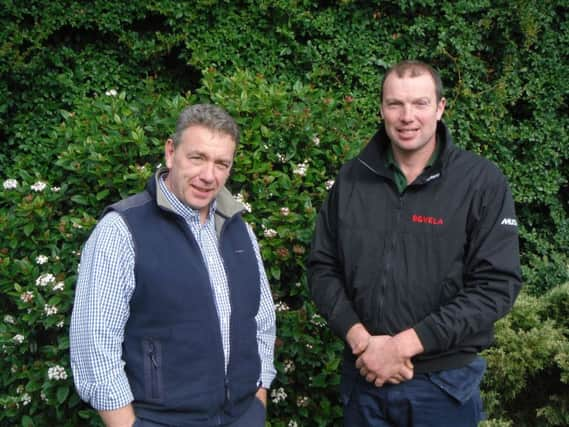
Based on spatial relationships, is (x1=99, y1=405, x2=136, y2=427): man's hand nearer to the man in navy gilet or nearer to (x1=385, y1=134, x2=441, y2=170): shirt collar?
the man in navy gilet

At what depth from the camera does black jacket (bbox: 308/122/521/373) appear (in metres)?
2.54

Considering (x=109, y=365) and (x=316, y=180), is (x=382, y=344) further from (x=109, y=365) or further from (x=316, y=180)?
(x=316, y=180)

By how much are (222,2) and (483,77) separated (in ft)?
7.50

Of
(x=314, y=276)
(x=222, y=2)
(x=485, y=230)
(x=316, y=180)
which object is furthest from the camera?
(x=222, y=2)

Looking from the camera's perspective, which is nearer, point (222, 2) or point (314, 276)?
point (314, 276)

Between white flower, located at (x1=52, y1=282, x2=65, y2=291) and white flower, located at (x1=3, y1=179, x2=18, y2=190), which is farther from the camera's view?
white flower, located at (x1=3, y1=179, x2=18, y2=190)

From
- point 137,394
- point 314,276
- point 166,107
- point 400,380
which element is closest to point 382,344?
point 400,380

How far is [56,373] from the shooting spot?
334 centimetres

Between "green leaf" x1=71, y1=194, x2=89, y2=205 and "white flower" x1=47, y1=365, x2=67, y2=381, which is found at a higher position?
"green leaf" x1=71, y1=194, x2=89, y2=205

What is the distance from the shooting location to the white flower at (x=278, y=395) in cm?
355

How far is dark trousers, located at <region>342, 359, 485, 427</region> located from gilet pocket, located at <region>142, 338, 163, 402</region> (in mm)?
860

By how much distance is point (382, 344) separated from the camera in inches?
102

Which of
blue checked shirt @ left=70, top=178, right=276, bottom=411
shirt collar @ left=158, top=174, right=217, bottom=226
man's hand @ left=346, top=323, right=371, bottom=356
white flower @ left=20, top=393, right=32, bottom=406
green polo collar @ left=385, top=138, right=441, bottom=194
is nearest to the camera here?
blue checked shirt @ left=70, top=178, right=276, bottom=411

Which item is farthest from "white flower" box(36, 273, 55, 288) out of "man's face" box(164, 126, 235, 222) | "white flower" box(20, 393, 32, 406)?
"man's face" box(164, 126, 235, 222)
